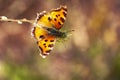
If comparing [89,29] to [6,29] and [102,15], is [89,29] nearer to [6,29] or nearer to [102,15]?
[102,15]

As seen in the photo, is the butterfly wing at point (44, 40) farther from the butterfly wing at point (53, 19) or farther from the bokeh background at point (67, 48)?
the bokeh background at point (67, 48)

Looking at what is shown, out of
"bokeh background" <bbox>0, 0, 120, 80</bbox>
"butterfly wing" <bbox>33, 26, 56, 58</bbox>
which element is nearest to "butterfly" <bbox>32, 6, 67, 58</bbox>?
"butterfly wing" <bbox>33, 26, 56, 58</bbox>

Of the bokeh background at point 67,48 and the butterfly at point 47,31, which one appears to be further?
the bokeh background at point 67,48

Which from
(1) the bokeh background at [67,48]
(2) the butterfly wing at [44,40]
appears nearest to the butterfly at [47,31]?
(2) the butterfly wing at [44,40]

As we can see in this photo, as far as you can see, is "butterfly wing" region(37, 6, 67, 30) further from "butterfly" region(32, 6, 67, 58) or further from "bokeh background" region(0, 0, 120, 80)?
"bokeh background" region(0, 0, 120, 80)

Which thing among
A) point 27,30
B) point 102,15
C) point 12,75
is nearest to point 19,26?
point 27,30

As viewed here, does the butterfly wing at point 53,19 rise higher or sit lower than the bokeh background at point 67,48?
lower

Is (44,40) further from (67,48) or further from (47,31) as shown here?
(67,48)

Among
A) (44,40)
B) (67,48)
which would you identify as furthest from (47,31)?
(67,48)
